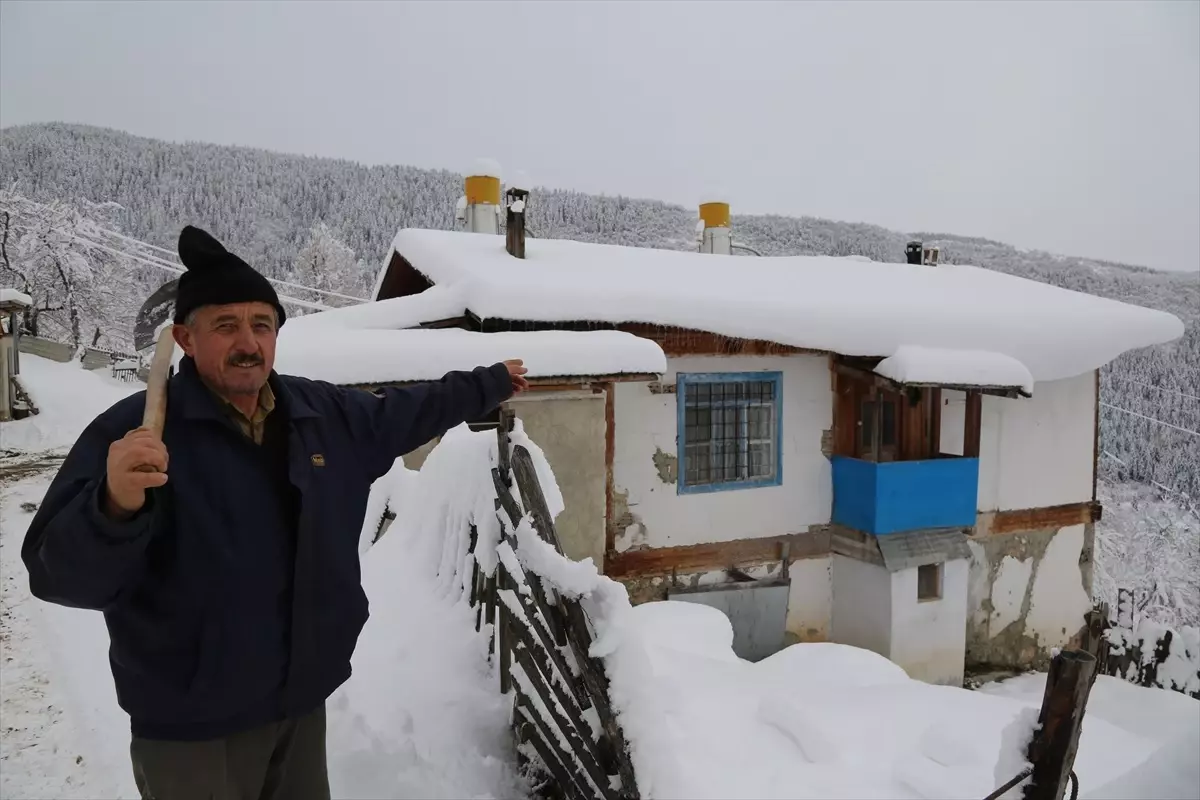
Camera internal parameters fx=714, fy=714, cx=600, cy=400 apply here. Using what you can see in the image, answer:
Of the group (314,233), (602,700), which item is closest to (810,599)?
(602,700)

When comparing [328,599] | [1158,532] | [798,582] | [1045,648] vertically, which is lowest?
[1158,532]

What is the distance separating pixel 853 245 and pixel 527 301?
114 ft

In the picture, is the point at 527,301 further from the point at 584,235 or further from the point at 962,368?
the point at 584,235

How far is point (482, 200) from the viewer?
41.3 feet

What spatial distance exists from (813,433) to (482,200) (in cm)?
709

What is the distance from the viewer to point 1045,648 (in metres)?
11.0

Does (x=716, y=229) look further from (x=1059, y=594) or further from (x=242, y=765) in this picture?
(x=242, y=765)

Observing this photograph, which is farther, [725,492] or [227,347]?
[725,492]

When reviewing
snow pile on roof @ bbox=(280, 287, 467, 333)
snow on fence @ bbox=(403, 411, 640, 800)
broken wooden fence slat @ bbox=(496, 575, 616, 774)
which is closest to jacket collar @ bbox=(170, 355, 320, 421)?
snow on fence @ bbox=(403, 411, 640, 800)

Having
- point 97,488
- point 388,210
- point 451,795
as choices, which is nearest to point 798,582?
point 451,795

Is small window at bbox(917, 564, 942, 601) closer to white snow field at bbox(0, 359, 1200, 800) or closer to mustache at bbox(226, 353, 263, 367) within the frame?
white snow field at bbox(0, 359, 1200, 800)

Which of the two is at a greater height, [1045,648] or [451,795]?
[451,795]

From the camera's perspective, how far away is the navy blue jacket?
1531 mm

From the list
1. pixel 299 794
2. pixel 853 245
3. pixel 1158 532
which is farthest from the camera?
pixel 853 245
